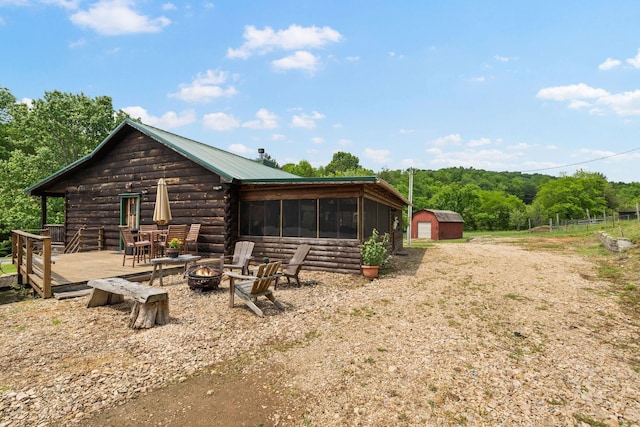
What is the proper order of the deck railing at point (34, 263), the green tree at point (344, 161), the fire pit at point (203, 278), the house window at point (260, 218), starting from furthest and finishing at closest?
the green tree at point (344, 161) < the house window at point (260, 218) < the fire pit at point (203, 278) < the deck railing at point (34, 263)

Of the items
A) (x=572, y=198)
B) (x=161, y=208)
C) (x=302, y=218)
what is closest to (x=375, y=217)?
(x=302, y=218)

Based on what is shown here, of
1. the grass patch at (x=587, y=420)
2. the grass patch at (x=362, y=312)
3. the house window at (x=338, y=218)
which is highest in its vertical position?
the house window at (x=338, y=218)

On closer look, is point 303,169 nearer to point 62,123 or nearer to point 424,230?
point 424,230

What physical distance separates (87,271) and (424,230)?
102 feet

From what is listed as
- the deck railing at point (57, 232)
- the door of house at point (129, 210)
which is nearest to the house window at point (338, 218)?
the door of house at point (129, 210)

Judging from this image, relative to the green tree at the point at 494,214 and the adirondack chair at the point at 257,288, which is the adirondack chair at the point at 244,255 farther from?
the green tree at the point at 494,214

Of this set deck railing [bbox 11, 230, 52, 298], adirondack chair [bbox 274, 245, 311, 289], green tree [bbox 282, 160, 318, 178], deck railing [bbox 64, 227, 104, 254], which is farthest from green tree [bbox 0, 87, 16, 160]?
green tree [bbox 282, 160, 318, 178]

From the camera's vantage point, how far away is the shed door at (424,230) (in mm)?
33381

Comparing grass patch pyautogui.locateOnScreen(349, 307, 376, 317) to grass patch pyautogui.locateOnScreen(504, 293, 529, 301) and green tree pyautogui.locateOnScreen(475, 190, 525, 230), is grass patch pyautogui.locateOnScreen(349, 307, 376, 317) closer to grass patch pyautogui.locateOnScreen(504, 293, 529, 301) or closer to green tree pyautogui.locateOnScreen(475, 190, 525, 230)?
grass patch pyautogui.locateOnScreen(504, 293, 529, 301)

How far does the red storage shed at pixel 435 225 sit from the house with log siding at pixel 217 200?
20409mm

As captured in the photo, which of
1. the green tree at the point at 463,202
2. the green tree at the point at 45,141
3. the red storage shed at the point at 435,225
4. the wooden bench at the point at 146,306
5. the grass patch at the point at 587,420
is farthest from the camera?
the green tree at the point at 463,202

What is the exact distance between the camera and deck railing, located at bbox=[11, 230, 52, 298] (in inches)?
233

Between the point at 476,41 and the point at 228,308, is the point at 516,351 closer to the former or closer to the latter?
the point at 228,308

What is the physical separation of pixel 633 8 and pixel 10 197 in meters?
36.6
